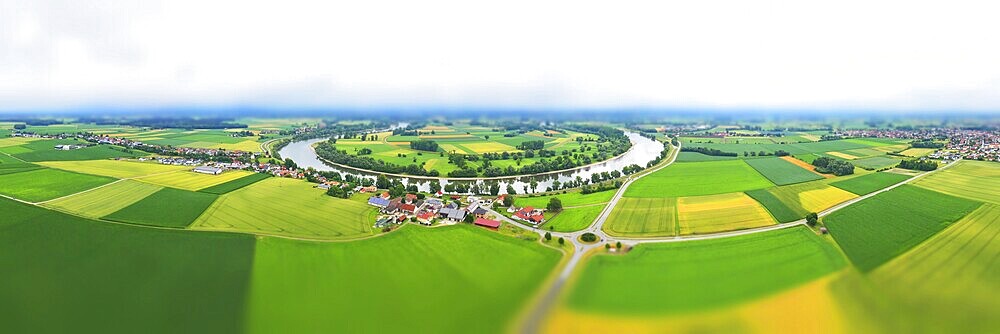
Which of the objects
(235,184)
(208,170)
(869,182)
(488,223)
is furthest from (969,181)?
(208,170)

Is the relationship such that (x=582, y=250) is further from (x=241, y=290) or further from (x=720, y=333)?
(x=241, y=290)

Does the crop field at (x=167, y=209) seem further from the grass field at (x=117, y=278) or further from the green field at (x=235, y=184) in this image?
the grass field at (x=117, y=278)

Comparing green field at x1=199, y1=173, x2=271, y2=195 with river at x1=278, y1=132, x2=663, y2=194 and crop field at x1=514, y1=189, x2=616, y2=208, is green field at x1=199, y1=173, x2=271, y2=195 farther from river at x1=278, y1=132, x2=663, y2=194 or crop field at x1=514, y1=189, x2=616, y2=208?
crop field at x1=514, y1=189, x2=616, y2=208

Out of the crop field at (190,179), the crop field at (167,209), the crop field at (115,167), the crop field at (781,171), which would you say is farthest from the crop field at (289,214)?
the crop field at (781,171)

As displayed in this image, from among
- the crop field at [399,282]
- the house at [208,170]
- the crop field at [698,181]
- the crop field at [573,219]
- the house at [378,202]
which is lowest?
the crop field at [399,282]

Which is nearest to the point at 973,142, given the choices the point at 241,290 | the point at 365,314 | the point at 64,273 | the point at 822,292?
the point at 822,292

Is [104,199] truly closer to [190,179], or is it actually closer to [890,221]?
[190,179]
